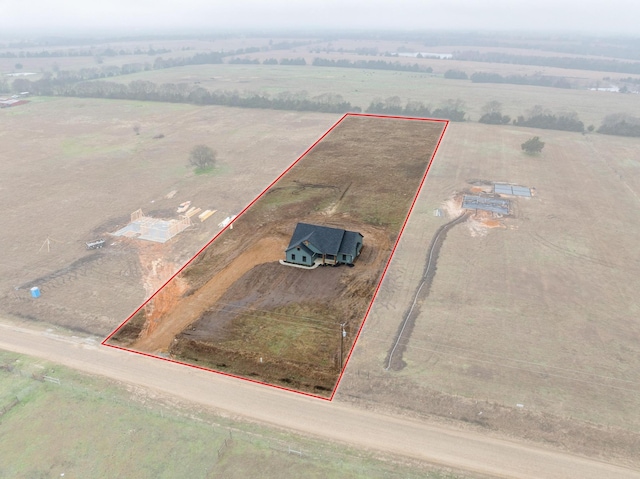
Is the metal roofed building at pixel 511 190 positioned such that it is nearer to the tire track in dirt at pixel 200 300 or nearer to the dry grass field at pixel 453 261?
the dry grass field at pixel 453 261

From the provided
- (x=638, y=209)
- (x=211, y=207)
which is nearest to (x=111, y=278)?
→ (x=211, y=207)

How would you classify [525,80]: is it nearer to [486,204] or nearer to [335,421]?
[486,204]

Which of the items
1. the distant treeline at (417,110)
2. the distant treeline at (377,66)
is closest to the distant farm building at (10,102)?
the distant treeline at (417,110)

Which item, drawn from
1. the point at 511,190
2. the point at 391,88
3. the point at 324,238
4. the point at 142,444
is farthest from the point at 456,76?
the point at 142,444

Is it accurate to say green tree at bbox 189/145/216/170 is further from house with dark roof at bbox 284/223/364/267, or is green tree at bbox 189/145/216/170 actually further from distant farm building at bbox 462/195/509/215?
distant farm building at bbox 462/195/509/215

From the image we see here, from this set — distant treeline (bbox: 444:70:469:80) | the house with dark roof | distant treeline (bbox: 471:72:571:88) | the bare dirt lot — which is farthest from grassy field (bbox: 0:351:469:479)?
distant treeline (bbox: 444:70:469:80)

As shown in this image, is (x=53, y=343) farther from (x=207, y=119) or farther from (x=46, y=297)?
(x=207, y=119)
